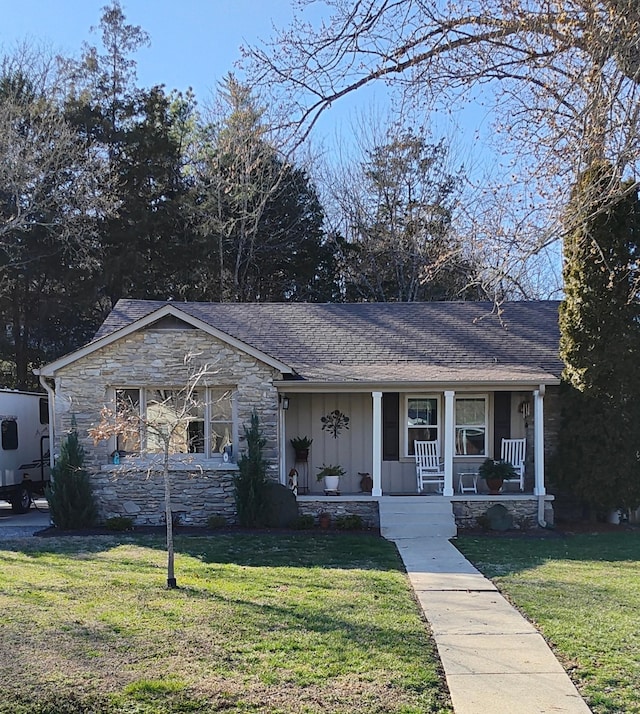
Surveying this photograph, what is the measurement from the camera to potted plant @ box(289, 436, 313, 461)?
46.8ft

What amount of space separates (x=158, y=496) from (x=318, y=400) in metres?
3.79

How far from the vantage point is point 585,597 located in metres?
7.39

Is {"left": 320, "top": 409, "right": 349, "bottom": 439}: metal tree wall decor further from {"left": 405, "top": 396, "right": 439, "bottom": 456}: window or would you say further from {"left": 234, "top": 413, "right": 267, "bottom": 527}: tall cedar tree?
{"left": 234, "top": 413, "right": 267, "bottom": 527}: tall cedar tree

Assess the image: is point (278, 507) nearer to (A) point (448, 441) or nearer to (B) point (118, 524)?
(B) point (118, 524)

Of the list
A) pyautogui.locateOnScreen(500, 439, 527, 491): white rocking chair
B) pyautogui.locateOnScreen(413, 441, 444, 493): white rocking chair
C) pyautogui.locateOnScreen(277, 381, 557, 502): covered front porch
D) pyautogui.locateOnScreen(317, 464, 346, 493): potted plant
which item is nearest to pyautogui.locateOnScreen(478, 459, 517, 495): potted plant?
pyautogui.locateOnScreen(500, 439, 527, 491): white rocking chair

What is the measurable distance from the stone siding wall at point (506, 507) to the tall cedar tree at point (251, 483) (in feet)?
11.7

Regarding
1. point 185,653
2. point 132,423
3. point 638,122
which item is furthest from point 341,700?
point 638,122

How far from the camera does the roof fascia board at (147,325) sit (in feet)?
42.0

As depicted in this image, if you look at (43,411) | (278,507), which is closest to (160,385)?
(278,507)

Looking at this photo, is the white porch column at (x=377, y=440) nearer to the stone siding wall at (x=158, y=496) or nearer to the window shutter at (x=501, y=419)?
the stone siding wall at (x=158, y=496)

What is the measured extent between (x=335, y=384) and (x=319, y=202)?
55.3ft

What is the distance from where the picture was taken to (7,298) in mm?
25484

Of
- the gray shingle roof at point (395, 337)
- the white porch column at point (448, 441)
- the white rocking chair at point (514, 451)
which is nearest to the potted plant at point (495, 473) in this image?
the white rocking chair at point (514, 451)

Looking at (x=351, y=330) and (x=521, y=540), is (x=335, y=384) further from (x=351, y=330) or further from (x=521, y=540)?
(x=521, y=540)
